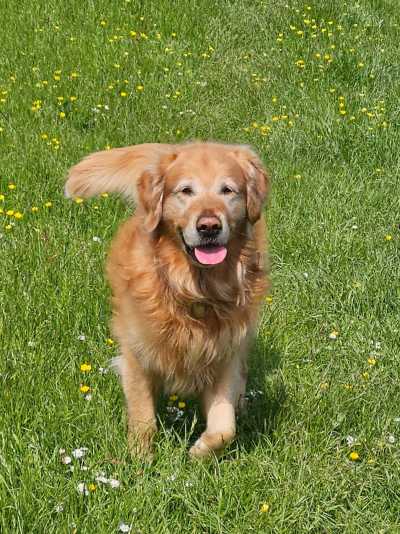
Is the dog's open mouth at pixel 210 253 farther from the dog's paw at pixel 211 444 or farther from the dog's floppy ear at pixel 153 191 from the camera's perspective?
the dog's paw at pixel 211 444

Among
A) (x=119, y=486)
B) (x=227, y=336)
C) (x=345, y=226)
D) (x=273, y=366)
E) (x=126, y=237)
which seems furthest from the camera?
(x=345, y=226)

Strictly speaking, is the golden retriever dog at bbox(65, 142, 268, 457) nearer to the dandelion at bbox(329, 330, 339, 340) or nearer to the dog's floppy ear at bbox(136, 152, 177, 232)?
the dog's floppy ear at bbox(136, 152, 177, 232)

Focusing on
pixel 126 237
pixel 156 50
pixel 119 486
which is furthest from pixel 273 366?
pixel 156 50

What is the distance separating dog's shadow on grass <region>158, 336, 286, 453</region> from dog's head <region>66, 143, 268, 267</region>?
0.79 m

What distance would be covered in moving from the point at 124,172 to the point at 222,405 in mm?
1241

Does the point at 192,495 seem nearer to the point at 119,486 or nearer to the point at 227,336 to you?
the point at 119,486

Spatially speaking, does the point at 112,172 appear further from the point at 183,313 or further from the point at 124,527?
the point at 124,527

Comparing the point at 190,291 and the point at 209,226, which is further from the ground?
the point at 209,226

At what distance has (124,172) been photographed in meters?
3.79

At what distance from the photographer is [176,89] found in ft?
22.9

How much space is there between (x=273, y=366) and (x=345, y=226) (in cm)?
159

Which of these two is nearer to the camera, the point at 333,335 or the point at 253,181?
the point at 253,181

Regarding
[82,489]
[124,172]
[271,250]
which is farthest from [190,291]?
[271,250]

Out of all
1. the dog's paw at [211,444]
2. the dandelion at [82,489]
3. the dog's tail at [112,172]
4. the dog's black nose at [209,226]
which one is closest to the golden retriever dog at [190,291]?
the dog's paw at [211,444]
